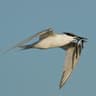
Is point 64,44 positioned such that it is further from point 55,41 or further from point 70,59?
point 70,59

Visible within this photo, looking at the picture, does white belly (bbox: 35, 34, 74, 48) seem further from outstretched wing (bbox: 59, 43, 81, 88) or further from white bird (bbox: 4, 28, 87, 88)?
outstretched wing (bbox: 59, 43, 81, 88)

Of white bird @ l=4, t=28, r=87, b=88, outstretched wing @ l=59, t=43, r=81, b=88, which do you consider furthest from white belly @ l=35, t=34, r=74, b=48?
outstretched wing @ l=59, t=43, r=81, b=88

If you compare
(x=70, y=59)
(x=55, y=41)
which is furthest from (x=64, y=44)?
(x=70, y=59)

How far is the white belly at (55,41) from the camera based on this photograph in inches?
177

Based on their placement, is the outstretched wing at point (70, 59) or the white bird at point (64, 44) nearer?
the white bird at point (64, 44)

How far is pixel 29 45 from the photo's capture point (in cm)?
468

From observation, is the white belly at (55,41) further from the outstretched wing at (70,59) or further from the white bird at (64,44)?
the outstretched wing at (70,59)

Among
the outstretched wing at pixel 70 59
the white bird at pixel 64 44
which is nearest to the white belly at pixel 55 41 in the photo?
the white bird at pixel 64 44

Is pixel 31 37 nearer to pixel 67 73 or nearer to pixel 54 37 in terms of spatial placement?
pixel 54 37

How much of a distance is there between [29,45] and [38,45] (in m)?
0.17

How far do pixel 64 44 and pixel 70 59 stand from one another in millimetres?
494

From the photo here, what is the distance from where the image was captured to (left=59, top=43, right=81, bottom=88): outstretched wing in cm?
479

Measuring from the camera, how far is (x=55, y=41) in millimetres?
4555

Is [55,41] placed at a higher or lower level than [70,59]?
higher
